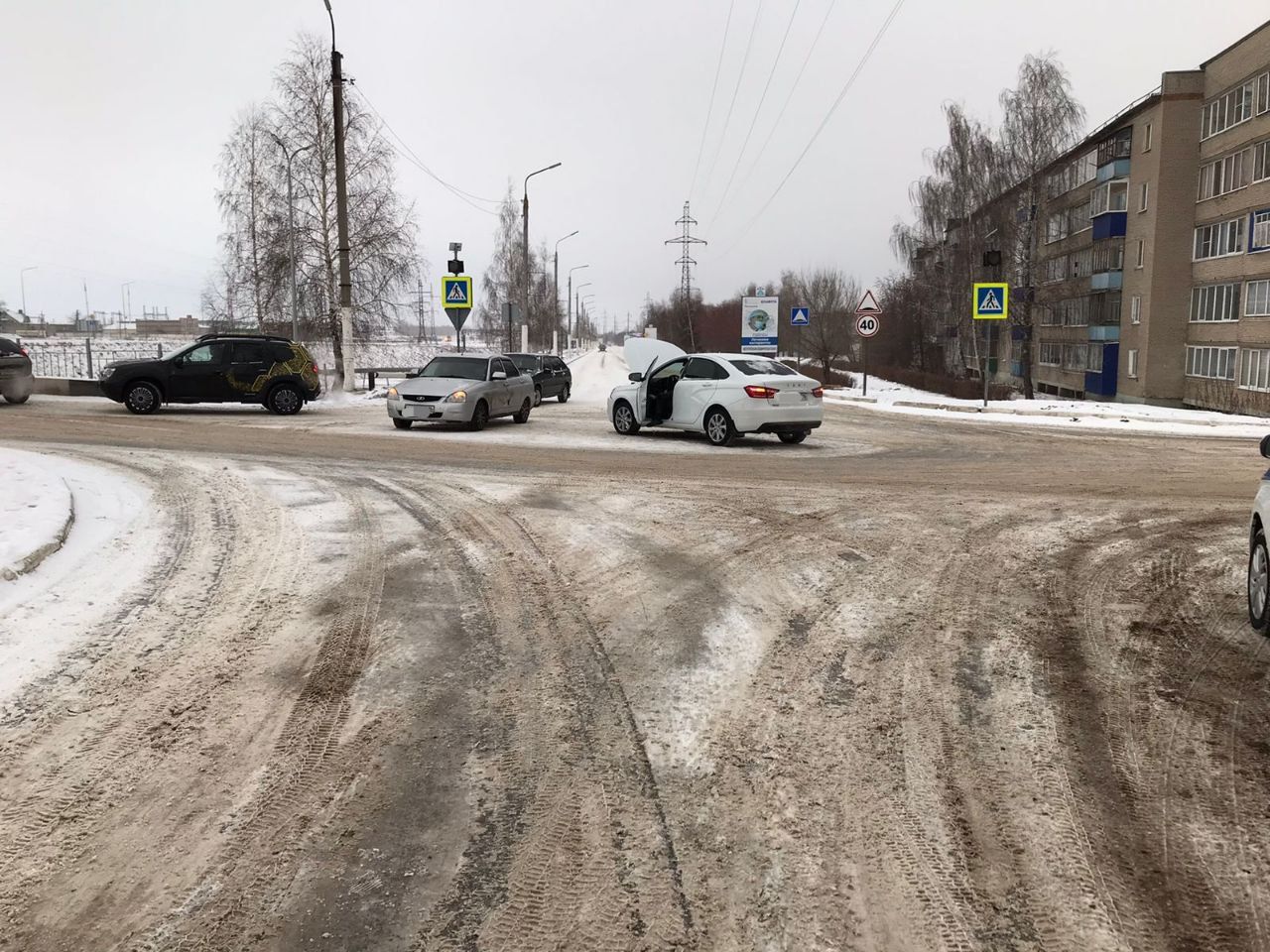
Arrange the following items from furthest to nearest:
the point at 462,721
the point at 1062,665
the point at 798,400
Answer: the point at 798,400
the point at 1062,665
the point at 462,721

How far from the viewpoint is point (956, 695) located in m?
4.66

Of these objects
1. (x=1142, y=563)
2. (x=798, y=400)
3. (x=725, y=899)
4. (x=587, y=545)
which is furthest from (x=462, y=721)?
(x=798, y=400)

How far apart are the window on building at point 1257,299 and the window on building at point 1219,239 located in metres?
1.98

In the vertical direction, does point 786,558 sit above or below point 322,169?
below

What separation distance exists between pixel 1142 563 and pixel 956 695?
3547 mm

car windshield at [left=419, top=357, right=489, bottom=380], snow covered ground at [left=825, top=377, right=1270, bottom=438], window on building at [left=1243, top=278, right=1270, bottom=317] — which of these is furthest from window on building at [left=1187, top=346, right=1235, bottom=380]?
car windshield at [left=419, top=357, right=489, bottom=380]

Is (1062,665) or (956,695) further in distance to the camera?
(1062,665)

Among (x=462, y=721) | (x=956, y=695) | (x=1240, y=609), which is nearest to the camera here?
(x=462, y=721)

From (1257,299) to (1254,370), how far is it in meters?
2.74

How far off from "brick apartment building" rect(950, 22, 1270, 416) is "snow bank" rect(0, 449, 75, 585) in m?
37.8

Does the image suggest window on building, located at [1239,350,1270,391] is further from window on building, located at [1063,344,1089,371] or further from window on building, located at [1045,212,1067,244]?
window on building, located at [1045,212,1067,244]

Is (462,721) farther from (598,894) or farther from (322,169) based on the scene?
(322,169)

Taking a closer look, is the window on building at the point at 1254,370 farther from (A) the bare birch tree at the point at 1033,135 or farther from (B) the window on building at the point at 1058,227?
(B) the window on building at the point at 1058,227

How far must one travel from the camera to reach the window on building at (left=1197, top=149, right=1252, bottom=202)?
38406 millimetres
